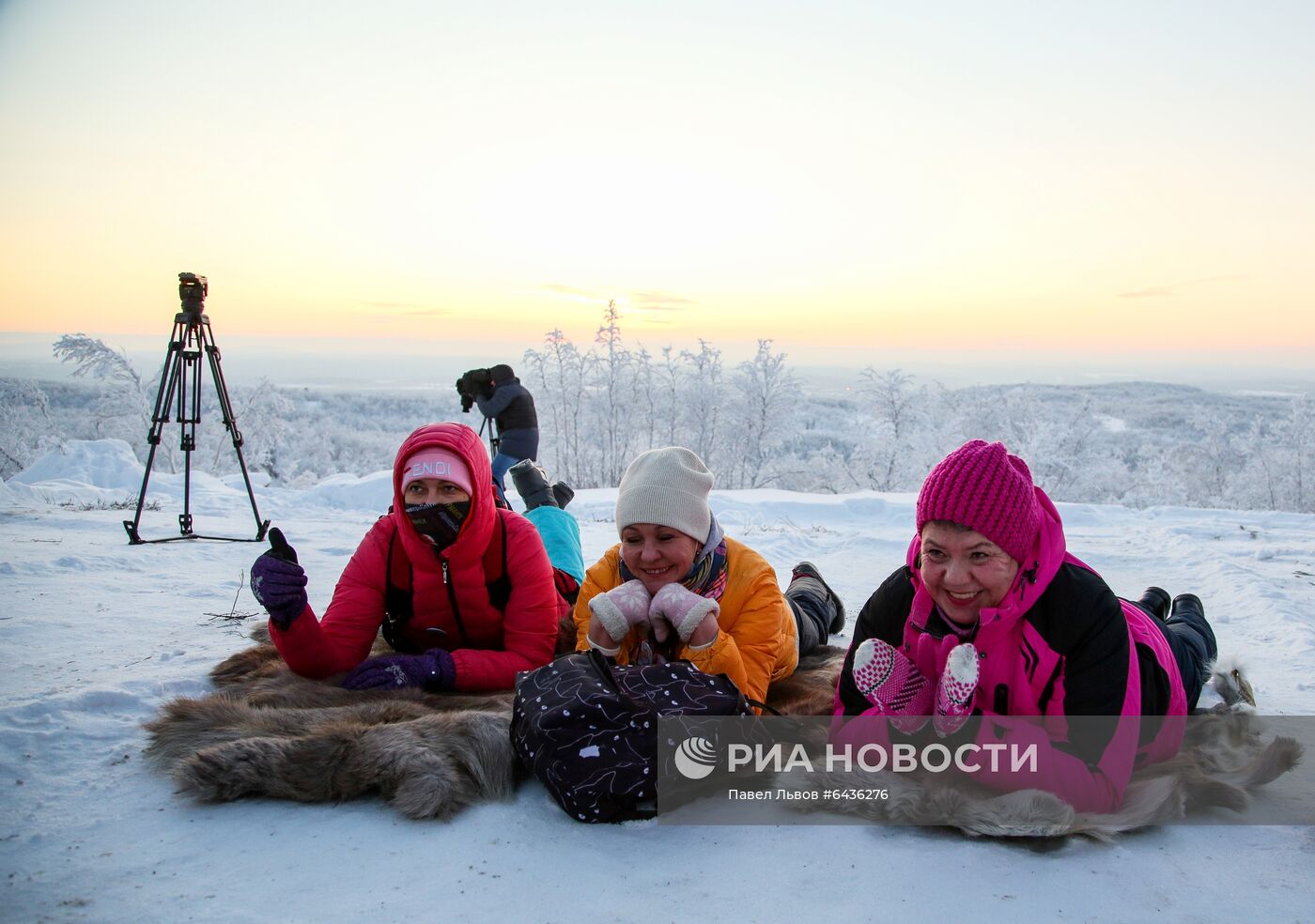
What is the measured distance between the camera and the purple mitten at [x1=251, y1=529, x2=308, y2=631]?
2.69 metres

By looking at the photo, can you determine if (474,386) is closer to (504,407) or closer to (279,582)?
(504,407)

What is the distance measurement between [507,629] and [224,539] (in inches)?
166

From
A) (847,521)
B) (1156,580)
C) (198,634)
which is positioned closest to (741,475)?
(847,521)

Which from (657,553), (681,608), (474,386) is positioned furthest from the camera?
(474,386)

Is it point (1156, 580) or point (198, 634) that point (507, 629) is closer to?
point (198, 634)

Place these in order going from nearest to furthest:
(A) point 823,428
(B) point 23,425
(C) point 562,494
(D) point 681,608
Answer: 1. (D) point 681,608
2. (C) point 562,494
3. (B) point 23,425
4. (A) point 823,428

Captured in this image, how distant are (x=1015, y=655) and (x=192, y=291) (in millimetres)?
6098

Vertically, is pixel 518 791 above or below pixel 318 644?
below

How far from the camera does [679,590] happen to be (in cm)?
255

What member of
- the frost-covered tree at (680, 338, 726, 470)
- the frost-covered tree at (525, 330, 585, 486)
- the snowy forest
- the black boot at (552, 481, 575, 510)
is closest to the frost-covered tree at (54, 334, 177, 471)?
the snowy forest

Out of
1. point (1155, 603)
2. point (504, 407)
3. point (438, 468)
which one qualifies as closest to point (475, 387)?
point (504, 407)

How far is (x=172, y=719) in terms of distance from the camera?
247 centimetres

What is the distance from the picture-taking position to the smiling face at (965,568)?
2.11 metres

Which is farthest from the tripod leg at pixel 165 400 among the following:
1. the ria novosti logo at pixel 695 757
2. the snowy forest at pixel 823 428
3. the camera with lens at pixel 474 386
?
the snowy forest at pixel 823 428
